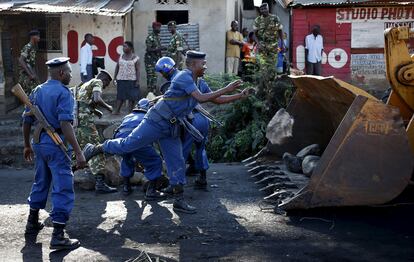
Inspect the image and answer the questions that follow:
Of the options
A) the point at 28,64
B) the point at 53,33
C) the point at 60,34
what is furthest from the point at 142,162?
the point at 53,33

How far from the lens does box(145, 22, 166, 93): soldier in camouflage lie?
14.8 metres

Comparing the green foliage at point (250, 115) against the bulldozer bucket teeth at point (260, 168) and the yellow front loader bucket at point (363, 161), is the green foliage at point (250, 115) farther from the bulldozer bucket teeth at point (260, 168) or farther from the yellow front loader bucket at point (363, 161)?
the yellow front loader bucket at point (363, 161)

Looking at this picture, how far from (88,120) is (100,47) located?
294 inches

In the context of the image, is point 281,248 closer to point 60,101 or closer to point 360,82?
point 60,101

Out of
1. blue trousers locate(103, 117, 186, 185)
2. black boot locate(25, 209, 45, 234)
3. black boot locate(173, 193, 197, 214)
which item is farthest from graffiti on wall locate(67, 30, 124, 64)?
black boot locate(25, 209, 45, 234)

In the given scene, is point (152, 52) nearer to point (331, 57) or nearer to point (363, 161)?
point (331, 57)

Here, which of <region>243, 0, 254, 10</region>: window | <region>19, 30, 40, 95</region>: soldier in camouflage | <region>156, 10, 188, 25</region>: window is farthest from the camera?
<region>243, 0, 254, 10</region>: window

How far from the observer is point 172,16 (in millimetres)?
16719

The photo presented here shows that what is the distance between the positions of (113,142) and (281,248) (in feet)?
8.12

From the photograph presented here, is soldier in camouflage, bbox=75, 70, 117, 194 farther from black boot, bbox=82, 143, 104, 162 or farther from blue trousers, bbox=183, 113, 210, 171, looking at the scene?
blue trousers, bbox=183, 113, 210, 171

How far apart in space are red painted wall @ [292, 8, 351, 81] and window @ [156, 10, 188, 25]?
2.60m

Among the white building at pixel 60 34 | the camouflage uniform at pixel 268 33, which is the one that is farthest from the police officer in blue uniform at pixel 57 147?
the white building at pixel 60 34

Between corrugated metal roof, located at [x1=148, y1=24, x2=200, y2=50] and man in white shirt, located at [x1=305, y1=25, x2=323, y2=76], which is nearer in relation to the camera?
man in white shirt, located at [x1=305, y1=25, x2=323, y2=76]

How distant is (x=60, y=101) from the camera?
5945mm
